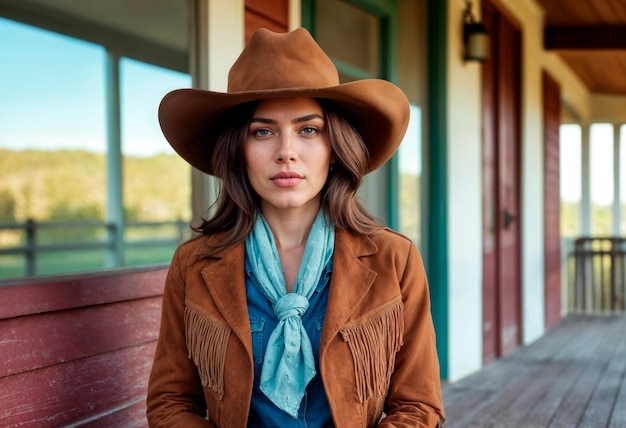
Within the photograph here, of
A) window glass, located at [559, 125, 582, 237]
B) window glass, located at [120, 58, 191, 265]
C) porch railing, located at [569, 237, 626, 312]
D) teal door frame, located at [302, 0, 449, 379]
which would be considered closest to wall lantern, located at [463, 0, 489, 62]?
teal door frame, located at [302, 0, 449, 379]

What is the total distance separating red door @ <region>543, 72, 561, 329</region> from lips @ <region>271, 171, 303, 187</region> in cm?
632

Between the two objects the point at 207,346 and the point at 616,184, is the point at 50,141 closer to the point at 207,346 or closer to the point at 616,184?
the point at 616,184

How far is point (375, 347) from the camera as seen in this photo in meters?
1.49

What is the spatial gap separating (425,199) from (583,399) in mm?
1466

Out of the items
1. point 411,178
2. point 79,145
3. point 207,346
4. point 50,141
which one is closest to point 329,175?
point 207,346

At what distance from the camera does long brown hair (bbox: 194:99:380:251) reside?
5.12 feet

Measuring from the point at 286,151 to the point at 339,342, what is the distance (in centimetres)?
39

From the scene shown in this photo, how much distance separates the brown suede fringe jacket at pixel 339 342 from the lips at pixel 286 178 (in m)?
0.18

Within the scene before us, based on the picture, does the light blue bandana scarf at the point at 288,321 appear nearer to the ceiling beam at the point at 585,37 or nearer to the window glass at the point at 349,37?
the window glass at the point at 349,37

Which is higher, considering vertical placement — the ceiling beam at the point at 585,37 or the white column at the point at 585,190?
the ceiling beam at the point at 585,37

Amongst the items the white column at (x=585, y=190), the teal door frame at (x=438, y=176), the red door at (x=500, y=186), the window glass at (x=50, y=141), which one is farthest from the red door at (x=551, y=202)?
the window glass at (x=50, y=141)

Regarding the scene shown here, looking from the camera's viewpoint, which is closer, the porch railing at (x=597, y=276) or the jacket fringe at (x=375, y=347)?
the jacket fringe at (x=375, y=347)

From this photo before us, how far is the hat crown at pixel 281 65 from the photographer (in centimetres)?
149

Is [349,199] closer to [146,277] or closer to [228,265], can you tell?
[228,265]
